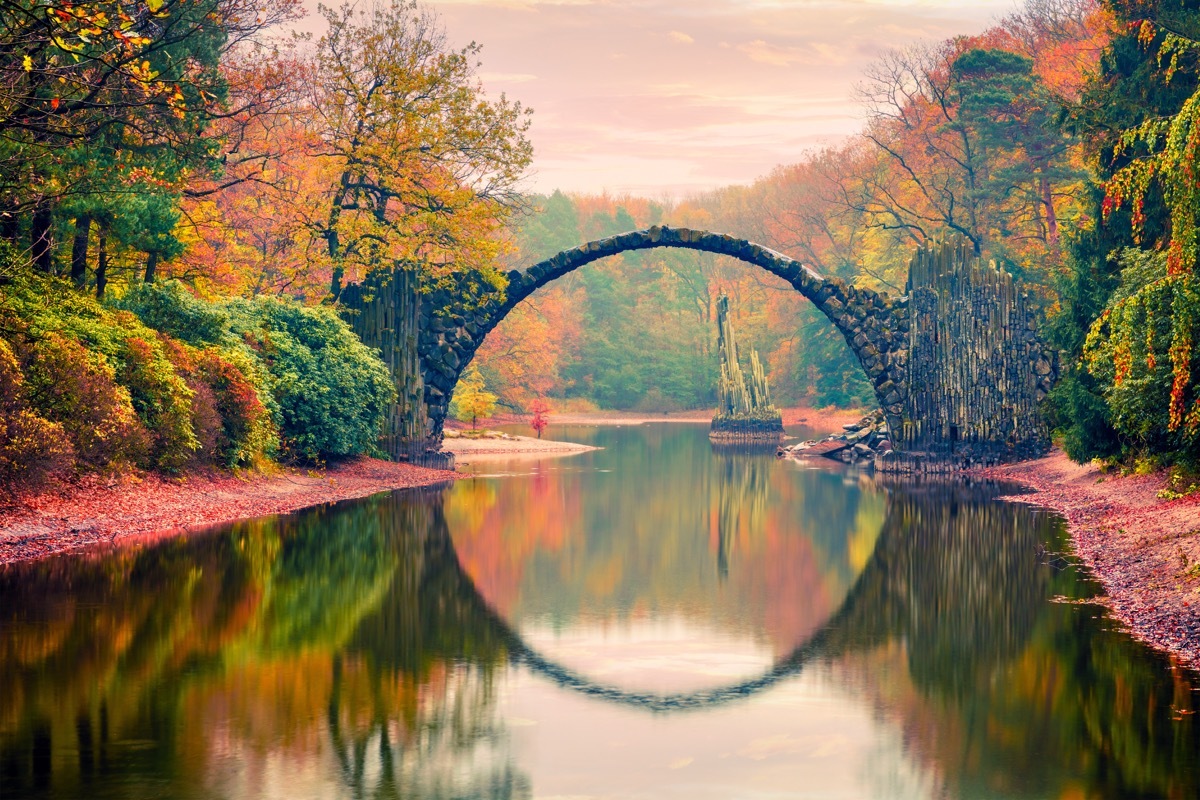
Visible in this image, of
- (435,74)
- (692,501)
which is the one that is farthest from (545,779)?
(435,74)

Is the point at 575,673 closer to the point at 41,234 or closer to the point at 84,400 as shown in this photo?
the point at 84,400

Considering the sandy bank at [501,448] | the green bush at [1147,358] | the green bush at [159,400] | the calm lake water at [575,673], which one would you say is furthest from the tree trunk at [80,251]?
the green bush at [1147,358]

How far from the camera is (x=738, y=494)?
27.8 metres

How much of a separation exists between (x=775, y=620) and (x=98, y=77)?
47.5ft

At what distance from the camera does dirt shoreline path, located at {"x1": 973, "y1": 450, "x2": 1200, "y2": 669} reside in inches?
453

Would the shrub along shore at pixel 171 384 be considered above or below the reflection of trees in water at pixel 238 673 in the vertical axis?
above

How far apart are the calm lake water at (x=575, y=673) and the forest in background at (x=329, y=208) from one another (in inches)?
130

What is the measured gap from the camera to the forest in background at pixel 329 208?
16562mm

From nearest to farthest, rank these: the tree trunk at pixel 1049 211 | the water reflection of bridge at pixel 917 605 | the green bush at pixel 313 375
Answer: the water reflection of bridge at pixel 917 605 → the green bush at pixel 313 375 → the tree trunk at pixel 1049 211

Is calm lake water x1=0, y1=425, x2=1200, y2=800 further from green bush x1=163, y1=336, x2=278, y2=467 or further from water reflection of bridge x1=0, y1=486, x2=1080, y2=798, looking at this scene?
green bush x1=163, y1=336, x2=278, y2=467

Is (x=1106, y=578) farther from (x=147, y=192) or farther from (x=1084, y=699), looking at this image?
(x=147, y=192)

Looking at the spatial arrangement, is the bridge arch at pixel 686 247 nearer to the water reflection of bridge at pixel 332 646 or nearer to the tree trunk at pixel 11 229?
the tree trunk at pixel 11 229

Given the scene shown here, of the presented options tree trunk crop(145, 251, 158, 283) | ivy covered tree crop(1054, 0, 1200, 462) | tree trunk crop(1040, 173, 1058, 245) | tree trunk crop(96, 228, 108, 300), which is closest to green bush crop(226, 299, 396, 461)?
tree trunk crop(145, 251, 158, 283)

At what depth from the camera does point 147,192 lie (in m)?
21.7
